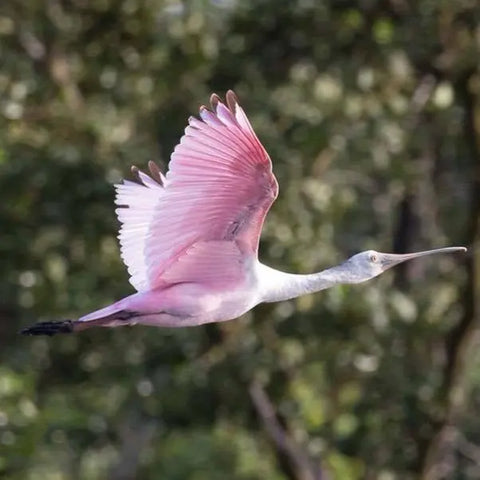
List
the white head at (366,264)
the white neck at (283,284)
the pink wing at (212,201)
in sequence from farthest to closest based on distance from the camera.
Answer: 1. the white head at (366,264)
2. the white neck at (283,284)
3. the pink wing at (212,201)

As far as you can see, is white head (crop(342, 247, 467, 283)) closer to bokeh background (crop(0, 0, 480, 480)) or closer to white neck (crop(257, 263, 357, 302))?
white neck (crop(257, 263, 357, 302))

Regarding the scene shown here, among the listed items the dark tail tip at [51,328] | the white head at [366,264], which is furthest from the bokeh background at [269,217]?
the dark tail tip at [51,328]

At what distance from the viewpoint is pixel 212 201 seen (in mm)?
4016

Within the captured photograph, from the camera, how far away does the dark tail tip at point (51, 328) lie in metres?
4.07

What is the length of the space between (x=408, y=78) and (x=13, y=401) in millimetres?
2415

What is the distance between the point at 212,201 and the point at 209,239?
0.52 feet

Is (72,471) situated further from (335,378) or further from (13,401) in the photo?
(13,401)

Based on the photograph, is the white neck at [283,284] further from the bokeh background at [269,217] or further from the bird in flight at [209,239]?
the bokeh background at [269,217]

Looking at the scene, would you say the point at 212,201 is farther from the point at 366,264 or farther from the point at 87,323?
the point at 366,264

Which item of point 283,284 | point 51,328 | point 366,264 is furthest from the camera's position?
point 366,264

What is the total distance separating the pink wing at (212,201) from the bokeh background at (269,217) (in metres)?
2.08

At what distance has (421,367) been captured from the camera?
7.21 metres

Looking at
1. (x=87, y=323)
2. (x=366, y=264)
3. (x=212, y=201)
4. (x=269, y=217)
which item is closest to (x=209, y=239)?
(x=212, y=201)

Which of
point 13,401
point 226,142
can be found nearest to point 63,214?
point 13,401
